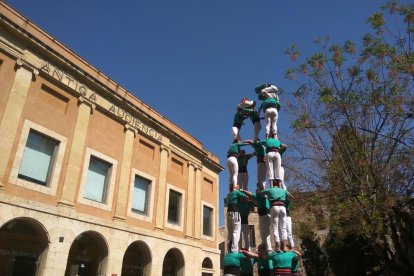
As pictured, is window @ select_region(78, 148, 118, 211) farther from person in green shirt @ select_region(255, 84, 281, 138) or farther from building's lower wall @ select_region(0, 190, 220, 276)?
person in green shirt @ select_region(255, 84, 281, 138)

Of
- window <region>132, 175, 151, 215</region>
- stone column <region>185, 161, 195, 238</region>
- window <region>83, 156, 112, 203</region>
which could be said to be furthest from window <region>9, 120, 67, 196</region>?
stone column <region>185, 161, 195, 238</region>

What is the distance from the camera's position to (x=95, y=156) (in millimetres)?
18234

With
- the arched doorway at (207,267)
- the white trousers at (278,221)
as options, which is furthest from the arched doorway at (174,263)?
the white trousers at (278,221)

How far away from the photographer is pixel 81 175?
56.2 ft

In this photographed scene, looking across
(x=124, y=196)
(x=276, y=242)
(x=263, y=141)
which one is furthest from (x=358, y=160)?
(x=124, y=196)

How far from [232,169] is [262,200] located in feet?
3.87

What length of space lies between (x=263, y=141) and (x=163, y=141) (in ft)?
48.7

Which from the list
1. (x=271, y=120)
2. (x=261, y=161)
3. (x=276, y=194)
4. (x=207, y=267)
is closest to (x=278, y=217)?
(x=276, y=194)

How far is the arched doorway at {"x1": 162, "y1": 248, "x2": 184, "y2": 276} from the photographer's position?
22125 mm

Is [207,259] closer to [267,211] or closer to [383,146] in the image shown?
[383,146]

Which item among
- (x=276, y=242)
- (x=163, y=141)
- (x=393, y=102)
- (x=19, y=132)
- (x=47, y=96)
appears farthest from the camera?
(x=163, y=141)

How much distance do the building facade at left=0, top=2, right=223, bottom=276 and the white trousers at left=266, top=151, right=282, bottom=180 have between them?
11073 mm

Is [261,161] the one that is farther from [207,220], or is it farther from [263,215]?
[207,220]

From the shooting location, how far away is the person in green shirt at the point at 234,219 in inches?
324
